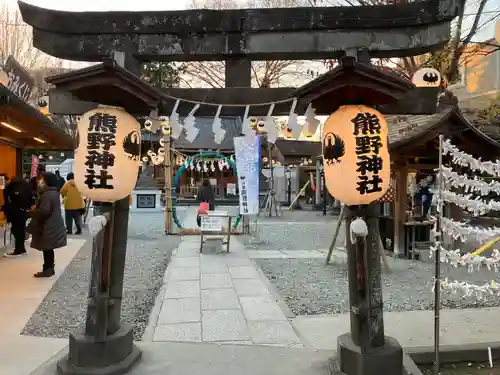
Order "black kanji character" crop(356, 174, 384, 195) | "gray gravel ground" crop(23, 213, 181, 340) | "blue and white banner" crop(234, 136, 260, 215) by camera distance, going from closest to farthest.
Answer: "black kanji character" crop(356, 174, 384, 195) → "gray gravel ground" crop(23, 213, 181, 340) → "blue and white banner" crop(234, 136, 260, 215)

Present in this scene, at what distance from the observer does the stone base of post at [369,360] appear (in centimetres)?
385

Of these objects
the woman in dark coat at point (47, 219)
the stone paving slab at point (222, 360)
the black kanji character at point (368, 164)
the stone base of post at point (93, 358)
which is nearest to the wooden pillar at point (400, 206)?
the stone paving slab at point (222, 360)

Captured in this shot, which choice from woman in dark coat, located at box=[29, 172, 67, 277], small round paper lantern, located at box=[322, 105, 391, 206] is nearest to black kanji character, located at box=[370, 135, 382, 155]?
small round paper lantern, located at box=[322, 105, 391, 206]

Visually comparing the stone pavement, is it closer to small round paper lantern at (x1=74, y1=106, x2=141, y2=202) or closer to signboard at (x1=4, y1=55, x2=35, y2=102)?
small round paper lantern at (x1=74, y1=106, x2=141, y2=202)

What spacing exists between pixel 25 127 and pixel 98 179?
24.9ft

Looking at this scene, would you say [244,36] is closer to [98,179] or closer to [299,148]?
[98,179]

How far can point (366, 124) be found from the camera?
3.92 metres

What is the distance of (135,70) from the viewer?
203 inches

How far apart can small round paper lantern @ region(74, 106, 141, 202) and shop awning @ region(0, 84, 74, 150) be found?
3.73 m

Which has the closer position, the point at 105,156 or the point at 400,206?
the point at 105,156

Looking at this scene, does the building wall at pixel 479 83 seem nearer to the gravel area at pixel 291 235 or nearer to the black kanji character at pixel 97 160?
the gravel area at pixel 291 235

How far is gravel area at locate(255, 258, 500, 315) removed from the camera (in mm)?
6793

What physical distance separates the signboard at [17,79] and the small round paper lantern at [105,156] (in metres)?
6.84

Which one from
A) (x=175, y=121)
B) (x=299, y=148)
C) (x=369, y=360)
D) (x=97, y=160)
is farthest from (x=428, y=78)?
(x=299, y=148)
